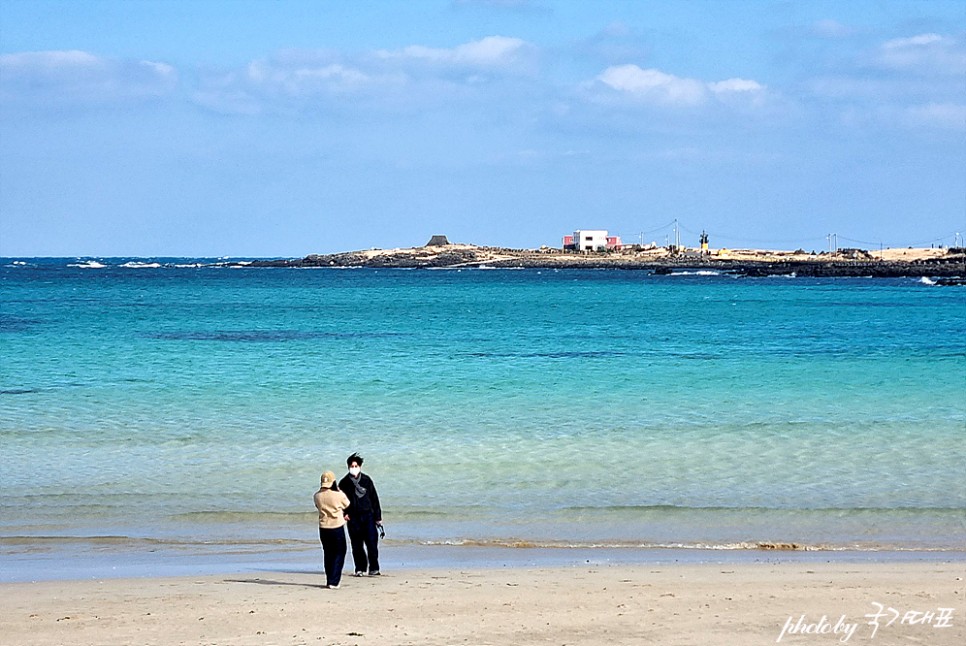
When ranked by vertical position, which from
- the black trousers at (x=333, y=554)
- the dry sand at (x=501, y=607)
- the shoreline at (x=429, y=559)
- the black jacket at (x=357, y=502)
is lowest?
the shoreline at (x=429, y=559)

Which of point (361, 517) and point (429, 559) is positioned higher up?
point (361, 517)

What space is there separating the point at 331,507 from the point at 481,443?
10600 mm

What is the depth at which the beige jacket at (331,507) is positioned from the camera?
12.5 metres

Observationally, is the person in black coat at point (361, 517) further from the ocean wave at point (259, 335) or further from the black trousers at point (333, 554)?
the ocean wave at point (259, 335)

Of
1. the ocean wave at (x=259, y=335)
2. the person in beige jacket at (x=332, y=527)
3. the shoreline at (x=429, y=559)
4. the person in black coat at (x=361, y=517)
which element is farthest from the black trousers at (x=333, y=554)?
the ocean wave at (x=259, y=335)

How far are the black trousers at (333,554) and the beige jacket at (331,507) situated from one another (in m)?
0.10

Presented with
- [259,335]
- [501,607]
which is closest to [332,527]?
[501,607]

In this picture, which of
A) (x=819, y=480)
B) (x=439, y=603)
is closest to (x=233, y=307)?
(x=819, y=480)

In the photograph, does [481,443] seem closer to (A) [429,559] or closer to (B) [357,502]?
(A) [429,559]

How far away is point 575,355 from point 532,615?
1269 inches

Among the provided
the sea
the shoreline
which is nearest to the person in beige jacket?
the shoreline

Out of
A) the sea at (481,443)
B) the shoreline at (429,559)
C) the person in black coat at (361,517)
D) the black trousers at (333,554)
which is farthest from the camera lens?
the sea at (481,443)

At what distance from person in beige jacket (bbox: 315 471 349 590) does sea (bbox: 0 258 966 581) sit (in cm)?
189

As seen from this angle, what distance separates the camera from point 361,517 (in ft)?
42.2
